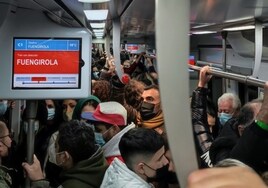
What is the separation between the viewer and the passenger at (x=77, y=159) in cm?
196

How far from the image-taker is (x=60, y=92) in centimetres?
214

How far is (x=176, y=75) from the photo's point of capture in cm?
58

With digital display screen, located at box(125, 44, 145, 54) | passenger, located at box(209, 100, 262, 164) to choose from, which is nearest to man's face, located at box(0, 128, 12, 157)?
passenger, located at box(209, 100, 262, 164)

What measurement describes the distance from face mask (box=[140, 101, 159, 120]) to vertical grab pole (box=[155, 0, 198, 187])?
2755mm

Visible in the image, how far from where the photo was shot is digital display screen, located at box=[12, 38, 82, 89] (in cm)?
210

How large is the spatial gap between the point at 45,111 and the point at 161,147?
1.86m

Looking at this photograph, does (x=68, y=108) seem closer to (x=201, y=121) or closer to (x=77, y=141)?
(x=201, y=121)

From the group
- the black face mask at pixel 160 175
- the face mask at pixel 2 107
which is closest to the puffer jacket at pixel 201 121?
the black face mask at pixel 160 175

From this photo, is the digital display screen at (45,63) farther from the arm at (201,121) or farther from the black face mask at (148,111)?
the black face mask at (148,111)

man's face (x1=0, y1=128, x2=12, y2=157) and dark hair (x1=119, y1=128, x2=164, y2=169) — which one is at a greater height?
dark hair (x1=119, y1=128, x2=164, y2=169)

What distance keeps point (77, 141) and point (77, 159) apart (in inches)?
3.9

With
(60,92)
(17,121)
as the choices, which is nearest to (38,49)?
(60,92)

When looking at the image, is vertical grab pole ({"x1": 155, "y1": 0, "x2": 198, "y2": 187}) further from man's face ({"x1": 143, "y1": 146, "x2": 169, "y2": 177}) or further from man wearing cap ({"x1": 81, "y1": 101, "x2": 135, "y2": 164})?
man wearing cap ({"x1": 81, "y1": 101, "x2": 135, "y2": 164})

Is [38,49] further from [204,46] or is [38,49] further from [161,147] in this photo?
[204,46]
